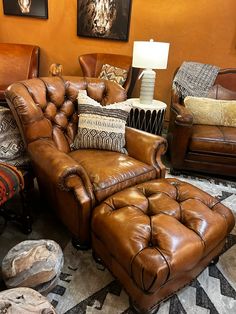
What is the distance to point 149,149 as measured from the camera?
1845mm

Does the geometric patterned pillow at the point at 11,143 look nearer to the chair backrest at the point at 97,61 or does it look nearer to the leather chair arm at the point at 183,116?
the leather chair arm at the point at 183,116

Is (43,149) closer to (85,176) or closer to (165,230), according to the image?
(85,176)

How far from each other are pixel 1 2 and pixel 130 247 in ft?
13.5

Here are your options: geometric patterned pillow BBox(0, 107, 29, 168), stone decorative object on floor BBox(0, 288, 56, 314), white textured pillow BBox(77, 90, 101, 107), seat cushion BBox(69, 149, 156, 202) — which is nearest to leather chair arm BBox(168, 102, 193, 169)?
seat cushion BBox(69, 149, 156, 202)

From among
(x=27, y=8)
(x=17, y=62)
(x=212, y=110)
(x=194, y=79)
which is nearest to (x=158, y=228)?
(x=212, y=110)

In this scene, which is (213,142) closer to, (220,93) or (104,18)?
(220,93)

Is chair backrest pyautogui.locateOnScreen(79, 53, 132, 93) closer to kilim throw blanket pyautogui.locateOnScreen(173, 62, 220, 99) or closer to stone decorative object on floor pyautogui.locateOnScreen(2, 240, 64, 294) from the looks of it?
kilim throw blanket pyautogui.locateOnScreen(173, 62, 220, 99)

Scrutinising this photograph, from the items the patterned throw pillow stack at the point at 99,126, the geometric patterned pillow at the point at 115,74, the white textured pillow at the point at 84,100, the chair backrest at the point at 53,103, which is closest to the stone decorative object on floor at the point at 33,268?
the chair backrest at the point at 53,103

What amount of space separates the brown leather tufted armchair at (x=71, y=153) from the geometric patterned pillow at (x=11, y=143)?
0.11m

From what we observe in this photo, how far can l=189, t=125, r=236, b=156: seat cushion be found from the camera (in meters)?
2.37

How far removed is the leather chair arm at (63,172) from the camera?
4.55ft

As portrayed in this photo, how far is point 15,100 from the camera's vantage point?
164 centimetres

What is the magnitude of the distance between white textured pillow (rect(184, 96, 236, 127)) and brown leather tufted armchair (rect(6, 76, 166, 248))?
894 mm

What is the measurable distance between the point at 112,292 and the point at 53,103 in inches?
53.5
